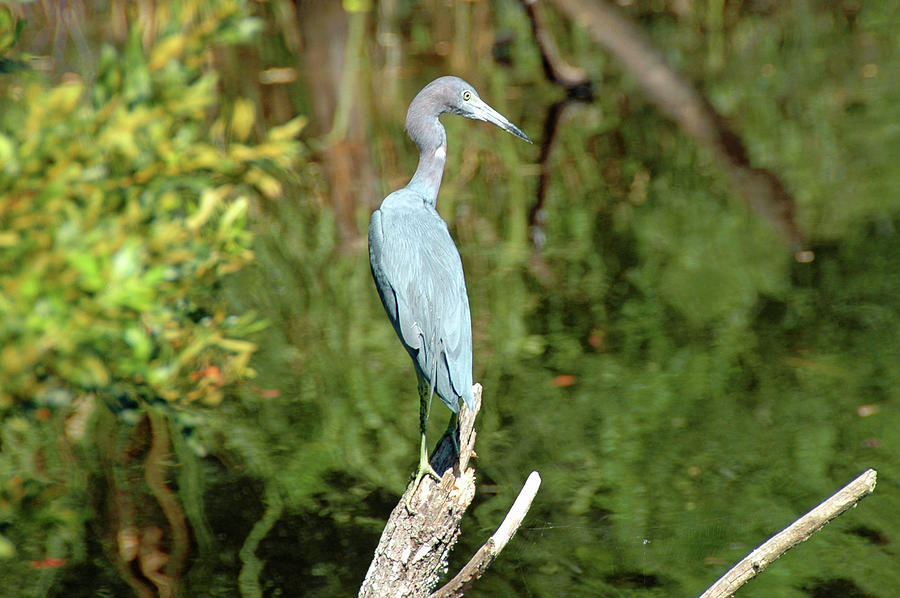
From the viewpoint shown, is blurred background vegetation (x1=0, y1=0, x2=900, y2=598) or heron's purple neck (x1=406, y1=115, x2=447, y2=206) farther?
heron's purple neck (x1=406, y1=115, x2=447, y2=206)

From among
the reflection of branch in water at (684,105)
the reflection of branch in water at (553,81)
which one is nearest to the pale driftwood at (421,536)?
the reflection of branch in water at (553,81)

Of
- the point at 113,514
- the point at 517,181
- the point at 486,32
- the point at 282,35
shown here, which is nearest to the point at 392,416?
the point at 113,514

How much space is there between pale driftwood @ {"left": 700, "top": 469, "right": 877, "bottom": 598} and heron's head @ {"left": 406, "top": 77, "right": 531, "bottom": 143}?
1624mm

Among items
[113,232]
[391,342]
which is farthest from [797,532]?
[391,342]

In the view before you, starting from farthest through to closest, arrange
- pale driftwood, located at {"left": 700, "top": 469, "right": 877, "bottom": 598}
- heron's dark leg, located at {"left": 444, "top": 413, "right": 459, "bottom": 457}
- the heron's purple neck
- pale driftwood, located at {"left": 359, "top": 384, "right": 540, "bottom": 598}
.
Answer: the heron's purple neck
heron's dark leg, located at {"left": 444, "top": 413, "right": 459, "bottom": 457}
pale driftwood, located at {"left": 359, "top": 384, "right": 540, "bottom": 598}
pale driftwood, located at {"left": 700, "top": 469, "right": 877, "bottom": 598}

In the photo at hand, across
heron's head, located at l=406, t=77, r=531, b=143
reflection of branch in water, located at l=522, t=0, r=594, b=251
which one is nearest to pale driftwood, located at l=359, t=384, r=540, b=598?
heron's head, located at l=406, t=77, r=531, b=143

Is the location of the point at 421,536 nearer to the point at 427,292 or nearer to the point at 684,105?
the point at 427,292

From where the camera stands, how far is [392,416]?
4984 millimetres

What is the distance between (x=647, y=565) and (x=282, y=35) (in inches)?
350

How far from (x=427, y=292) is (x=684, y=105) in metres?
6.15

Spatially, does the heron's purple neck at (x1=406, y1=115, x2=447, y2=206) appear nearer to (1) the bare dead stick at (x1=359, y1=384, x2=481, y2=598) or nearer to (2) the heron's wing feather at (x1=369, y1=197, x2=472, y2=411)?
(2) the heron's wing feather at (x1=369, y1=197, x2=472, y2=411)

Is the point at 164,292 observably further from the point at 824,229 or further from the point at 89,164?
the point at 824,229

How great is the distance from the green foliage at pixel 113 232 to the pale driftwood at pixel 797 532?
1.41 m

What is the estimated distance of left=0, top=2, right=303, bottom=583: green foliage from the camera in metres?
2.04
